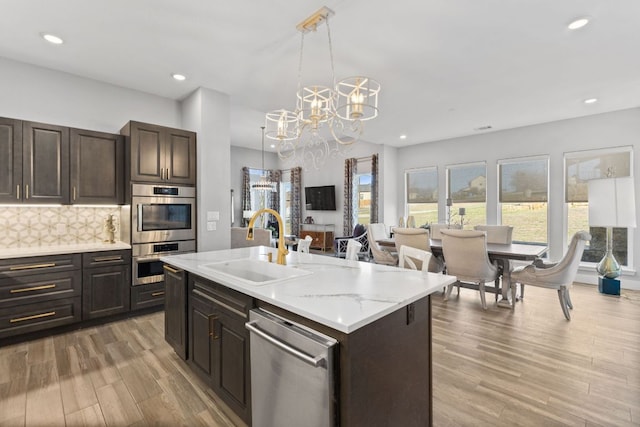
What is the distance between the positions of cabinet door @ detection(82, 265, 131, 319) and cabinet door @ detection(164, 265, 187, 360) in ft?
4.14

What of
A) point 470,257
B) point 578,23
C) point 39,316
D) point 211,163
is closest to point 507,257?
point 470,257

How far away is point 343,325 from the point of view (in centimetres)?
113

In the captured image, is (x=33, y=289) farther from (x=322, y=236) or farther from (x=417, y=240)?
(x=322, y=236)

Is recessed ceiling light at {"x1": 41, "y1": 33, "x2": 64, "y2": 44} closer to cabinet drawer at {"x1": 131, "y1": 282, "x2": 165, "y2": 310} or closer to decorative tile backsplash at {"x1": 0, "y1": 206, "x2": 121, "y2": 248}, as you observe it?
decorative tile backsplash at {"x1": 0, "y1": 206, "x2": 121, "y2": 248}

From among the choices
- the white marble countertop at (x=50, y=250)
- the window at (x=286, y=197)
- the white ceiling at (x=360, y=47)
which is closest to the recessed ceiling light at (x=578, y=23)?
the white ceiling at (x=360, y=47)

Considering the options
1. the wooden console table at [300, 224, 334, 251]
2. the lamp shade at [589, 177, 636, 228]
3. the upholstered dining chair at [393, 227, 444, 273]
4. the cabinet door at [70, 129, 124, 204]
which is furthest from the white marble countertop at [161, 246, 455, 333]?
the wooden console table at [300, 224, 334, 251]

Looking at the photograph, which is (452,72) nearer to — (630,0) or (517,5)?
(517,5)

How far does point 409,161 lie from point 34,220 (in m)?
7.11

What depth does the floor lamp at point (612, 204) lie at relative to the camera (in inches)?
165

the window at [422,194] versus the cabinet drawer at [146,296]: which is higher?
the window at [422,194]

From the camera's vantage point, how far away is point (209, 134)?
407 centimetres

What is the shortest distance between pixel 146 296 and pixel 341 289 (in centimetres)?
313

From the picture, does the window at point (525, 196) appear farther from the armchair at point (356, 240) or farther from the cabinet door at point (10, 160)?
the cabinet door at point (10, 160)

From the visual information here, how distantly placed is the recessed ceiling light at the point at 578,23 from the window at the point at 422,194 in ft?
15.0
